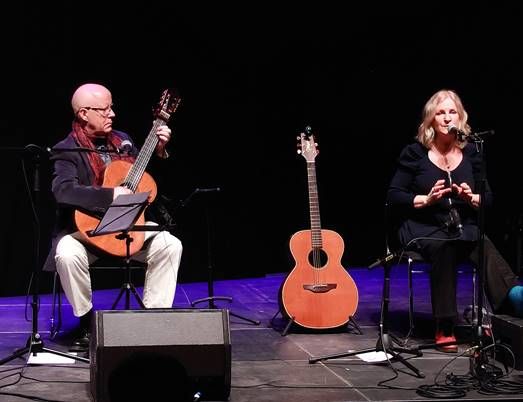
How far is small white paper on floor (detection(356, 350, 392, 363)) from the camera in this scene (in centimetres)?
430

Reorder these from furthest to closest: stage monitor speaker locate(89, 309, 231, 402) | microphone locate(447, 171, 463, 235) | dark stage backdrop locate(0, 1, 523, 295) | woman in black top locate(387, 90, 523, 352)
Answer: dark stage backdrop locate(0, 1, 523, 295) < microphone locate(447, 171, 463, 235) < woman in black top locate(387, 90, 523, 352) < stage monitor speaker locate(89, 309, 231, 402)

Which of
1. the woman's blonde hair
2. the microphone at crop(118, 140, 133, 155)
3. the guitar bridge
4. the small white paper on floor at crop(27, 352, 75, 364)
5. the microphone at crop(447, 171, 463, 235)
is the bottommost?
the small white paper on floor at crop(27, 352, 75, 364)

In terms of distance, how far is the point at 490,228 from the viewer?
8.45m

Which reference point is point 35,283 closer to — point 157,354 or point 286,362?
point 157,354

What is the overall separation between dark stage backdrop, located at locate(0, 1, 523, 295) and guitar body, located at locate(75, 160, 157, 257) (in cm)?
179

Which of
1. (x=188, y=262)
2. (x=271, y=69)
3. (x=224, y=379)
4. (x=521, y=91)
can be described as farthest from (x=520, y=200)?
(x=224, y=379)

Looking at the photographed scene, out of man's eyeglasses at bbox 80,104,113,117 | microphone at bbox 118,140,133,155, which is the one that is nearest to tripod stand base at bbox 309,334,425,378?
microphone at bbox 118,140,133,155

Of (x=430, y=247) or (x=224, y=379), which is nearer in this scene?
(x=224, y=379)

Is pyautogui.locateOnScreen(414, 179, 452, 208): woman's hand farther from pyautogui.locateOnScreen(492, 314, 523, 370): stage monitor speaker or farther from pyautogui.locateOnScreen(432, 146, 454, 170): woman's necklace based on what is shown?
pyautogui.locateOnScreen(492, 314, 523, 370): stage monitor speaker

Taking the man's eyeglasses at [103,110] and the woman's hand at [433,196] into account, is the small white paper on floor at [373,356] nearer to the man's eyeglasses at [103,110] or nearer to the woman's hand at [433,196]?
the woman's hand at [433,196]

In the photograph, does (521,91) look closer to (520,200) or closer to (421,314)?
(520,200)

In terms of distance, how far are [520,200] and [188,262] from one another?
3.33 meters

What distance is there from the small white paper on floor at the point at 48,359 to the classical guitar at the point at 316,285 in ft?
4.65

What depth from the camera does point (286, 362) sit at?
4.30 m
